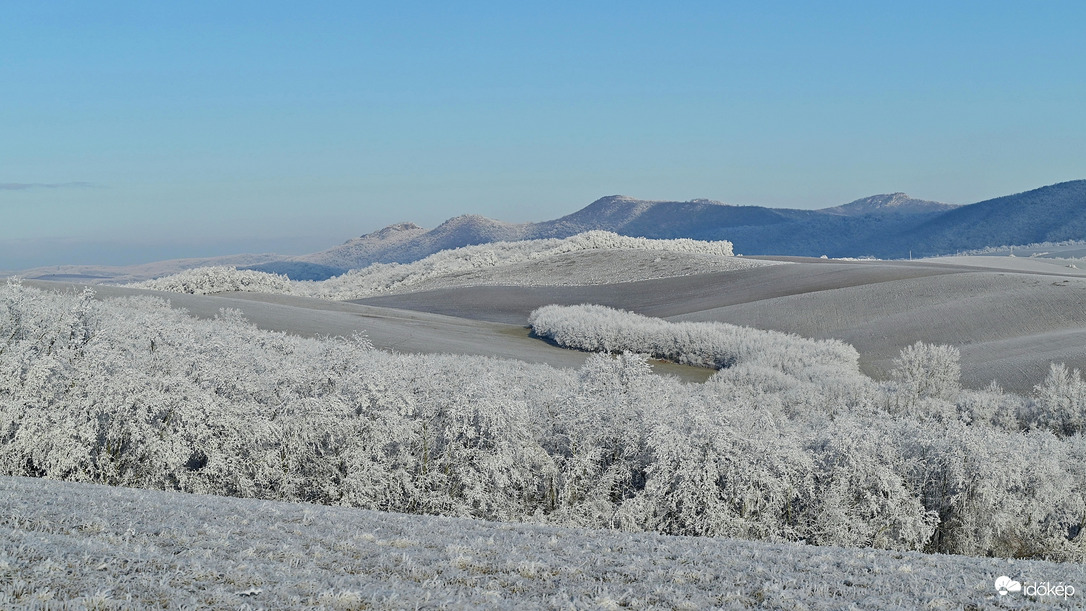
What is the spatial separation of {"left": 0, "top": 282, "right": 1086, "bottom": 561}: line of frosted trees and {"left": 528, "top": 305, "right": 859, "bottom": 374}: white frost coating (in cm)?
1958

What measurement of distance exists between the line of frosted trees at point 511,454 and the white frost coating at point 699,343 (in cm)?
1958

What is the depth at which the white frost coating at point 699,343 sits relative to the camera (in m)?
42.2

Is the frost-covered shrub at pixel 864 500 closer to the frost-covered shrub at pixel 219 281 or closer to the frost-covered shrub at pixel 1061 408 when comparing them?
the frost-covered shrub at pixel 1061 408

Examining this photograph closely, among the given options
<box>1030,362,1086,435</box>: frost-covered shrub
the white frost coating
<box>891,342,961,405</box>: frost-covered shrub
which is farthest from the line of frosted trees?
the white frost coating

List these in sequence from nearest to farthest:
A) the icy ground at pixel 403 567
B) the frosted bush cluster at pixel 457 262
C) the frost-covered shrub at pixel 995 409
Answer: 1. the icy ground at pixel 403 567
2. the frost-covered shrub at pixel 995 409
3. the frosted bush cluster at pixel 457 262

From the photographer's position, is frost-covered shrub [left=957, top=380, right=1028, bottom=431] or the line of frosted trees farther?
frost-covered shrub [left=957, top=380, right=1028, bottom=431]

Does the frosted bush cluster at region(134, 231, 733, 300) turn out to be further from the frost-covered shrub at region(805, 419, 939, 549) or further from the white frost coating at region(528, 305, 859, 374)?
the frost-covered shrub at region(805, 419, 939, 549)

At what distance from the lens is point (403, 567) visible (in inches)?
380

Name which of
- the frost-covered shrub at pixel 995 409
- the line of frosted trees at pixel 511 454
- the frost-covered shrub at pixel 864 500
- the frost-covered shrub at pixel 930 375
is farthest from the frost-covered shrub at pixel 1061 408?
the frost-covered shrub at pixel 864 500

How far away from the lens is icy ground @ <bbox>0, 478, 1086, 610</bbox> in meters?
7.79

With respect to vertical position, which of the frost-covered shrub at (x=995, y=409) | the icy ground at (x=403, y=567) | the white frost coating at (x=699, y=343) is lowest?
the frost-covered shrub at (x=995, y=409)

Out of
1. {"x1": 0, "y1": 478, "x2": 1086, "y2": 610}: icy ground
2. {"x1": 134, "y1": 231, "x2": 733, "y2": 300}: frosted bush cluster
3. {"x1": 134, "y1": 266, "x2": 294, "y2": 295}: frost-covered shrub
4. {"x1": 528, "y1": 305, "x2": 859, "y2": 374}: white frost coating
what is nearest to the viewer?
{"x1": 0, "y1": 478, "x2": 1086, "y2": 610}: icy ground

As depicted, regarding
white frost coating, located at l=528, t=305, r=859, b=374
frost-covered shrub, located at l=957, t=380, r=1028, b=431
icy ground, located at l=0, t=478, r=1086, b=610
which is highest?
icy ground, located at l=0, t=478, r=1086, b=610

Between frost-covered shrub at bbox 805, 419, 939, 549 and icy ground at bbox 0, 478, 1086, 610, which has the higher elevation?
icy ground at bbox 0, 478, 1086, 610
